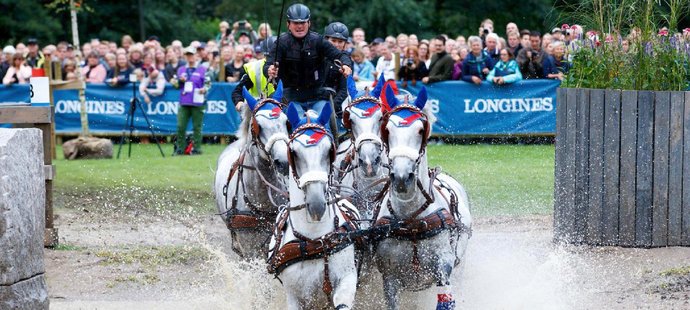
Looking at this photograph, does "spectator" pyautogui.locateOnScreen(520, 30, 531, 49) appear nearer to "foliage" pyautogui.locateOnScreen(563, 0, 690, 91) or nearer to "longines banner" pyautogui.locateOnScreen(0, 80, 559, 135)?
"longines banner" pyautogui.locateOnScreen(0, 80, 559, 135)

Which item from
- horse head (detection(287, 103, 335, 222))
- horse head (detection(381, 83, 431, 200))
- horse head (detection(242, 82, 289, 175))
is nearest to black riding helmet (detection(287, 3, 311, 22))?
horse head (detection(242, 82, 289, 175))

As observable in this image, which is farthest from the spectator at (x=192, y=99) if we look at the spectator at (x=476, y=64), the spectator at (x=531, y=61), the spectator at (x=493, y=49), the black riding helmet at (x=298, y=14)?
the black riding helmet at (x=298, y=14)

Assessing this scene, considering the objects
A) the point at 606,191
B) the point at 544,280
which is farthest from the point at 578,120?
the point at 544,280

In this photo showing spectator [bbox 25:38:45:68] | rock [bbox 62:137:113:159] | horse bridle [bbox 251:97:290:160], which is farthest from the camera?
spectator [bbox 25:38:45:68]

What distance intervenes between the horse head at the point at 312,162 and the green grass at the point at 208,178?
7099 mm

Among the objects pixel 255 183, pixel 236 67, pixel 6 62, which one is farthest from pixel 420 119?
pixel 6 62

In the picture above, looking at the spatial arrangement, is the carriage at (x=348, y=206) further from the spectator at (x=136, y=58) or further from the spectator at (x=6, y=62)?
the spectator at (x=6, y=62)

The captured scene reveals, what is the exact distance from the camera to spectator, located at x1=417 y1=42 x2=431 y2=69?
66.7 ft

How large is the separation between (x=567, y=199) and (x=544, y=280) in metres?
1.60

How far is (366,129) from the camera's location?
851 cm

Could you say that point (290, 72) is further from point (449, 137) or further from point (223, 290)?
point (449, 137)

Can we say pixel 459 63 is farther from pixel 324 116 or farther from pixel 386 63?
pixel 324 116

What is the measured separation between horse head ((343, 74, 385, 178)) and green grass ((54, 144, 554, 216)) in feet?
19.3

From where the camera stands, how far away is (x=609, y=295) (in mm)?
9727
